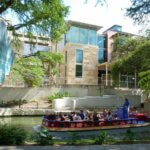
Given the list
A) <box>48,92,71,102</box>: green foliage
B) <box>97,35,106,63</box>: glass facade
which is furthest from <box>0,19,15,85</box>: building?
<box>97,35,106,63</box>: glass facade

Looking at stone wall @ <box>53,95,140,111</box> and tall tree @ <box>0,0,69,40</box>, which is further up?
tall tree @ <box>0,0,69,40</box>

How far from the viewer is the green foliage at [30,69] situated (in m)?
35.5

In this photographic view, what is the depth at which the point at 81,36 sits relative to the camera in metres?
53.8

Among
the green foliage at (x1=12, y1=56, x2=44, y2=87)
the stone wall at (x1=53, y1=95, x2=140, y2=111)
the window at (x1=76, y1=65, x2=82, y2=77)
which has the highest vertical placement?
the window at (x1=76, y1=65, x2=82, y2=77)

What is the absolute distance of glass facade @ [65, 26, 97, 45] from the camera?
53.0m

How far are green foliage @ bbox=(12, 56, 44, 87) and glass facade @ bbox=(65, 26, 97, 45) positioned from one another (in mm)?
17239

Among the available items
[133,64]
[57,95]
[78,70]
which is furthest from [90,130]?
[78,70]

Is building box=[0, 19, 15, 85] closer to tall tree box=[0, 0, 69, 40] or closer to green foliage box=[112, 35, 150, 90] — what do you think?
tall tree box=[0, 0, 69, 40]

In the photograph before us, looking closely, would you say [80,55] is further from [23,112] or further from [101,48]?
[23,112]

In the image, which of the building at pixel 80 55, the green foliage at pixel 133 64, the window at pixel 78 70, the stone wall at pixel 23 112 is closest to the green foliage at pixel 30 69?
the stone wall at pixel 23 112

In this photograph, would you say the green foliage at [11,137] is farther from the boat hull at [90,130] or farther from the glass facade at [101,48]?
the glass facade at [101,48]

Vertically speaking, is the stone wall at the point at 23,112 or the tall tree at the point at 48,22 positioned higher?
the tall tree at the point at 48,22

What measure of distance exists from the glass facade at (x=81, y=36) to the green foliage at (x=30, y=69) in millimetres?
17239

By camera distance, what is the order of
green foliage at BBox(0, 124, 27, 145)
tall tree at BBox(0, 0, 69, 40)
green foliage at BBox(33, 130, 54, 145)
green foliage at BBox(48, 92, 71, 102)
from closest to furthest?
green foliage at BBox(0, 124, 27, 145), green foliage at BBox(33, 130, 54, 145), tall tree at BBox(0, 0, 69, 40), green foliage at BBox(48, 92, 71, 102)
